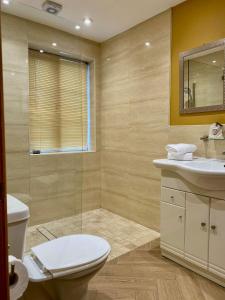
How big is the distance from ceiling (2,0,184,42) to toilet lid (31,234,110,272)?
85.9 inches

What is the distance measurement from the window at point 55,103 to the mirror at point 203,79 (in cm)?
140

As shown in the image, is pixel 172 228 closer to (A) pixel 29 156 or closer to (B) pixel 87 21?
(A) pixel 29 156

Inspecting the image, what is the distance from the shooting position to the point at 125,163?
118 inches

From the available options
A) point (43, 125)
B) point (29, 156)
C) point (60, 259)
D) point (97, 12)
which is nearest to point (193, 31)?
point (97, 12)

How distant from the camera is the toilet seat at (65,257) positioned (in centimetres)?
130

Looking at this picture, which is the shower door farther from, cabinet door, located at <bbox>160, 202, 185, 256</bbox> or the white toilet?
cabinet door, located at <bbox>160, 202, 185, 256</bbox>

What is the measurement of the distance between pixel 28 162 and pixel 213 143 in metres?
1.93

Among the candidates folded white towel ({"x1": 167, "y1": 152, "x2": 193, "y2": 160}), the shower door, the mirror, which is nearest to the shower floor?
the shower door

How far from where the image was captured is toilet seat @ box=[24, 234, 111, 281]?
51.1 inches

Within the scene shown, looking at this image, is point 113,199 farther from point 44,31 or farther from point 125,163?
point 44,31

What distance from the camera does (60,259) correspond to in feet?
4.57

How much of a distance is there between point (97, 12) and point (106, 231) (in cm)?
242

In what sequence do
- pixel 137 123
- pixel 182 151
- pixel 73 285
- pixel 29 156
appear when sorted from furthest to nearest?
pixel 137 123, pixel 29 156, pixel 182 151, pixel 73 285

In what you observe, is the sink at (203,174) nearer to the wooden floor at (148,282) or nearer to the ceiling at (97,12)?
the wooden floor at (148,282)
